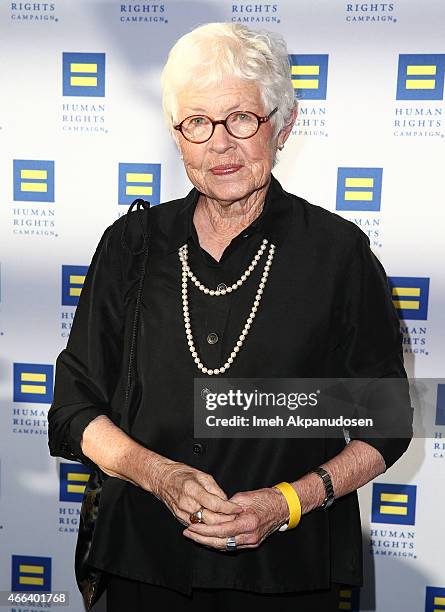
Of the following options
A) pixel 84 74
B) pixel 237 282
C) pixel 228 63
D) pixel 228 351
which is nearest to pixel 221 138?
pixel 228 63

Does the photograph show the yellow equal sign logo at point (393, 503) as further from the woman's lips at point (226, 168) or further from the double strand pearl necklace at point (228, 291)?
the woman's lips at point (226, 168)

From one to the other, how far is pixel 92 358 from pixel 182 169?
3.03 feet

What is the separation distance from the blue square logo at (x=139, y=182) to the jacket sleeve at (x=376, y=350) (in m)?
0.94

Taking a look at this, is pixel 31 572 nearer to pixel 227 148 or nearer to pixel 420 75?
pixel 227 148

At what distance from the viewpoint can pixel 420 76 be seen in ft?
6.49

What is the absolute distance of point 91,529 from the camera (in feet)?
4.56

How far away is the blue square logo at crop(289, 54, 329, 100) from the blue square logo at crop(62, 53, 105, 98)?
20.9 inches

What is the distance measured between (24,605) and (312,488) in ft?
5.00

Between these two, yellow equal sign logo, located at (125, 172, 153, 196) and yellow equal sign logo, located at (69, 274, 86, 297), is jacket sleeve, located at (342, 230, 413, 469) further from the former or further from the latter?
yellow equal sign logo, located at (69, 274, 86, 297)

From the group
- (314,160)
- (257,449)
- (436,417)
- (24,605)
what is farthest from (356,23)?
(24,605)

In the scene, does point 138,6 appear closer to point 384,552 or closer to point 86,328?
point 86,328

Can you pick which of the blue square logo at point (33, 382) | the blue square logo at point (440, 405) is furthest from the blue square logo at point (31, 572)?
the blue square logo at point (440, 405)

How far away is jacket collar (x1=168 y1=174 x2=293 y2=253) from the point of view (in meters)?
1.33

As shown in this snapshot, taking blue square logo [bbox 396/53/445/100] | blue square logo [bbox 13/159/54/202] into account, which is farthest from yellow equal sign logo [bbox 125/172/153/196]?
blue square logo [bbox 396/53/445/100]
